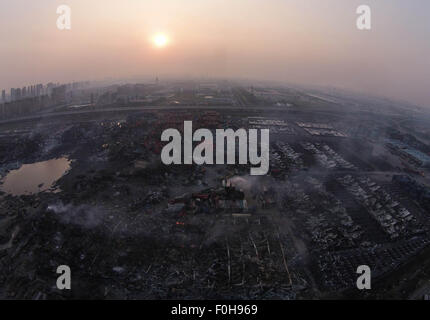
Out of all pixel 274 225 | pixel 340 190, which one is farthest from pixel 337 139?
pixel 274 225

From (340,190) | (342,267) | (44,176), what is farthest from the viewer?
(44,176)

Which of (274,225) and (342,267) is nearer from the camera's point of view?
(342,267)

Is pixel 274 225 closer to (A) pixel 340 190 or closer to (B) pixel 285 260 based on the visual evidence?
(B) pixel 285 260

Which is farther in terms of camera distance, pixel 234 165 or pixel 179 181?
pixel 234 165
